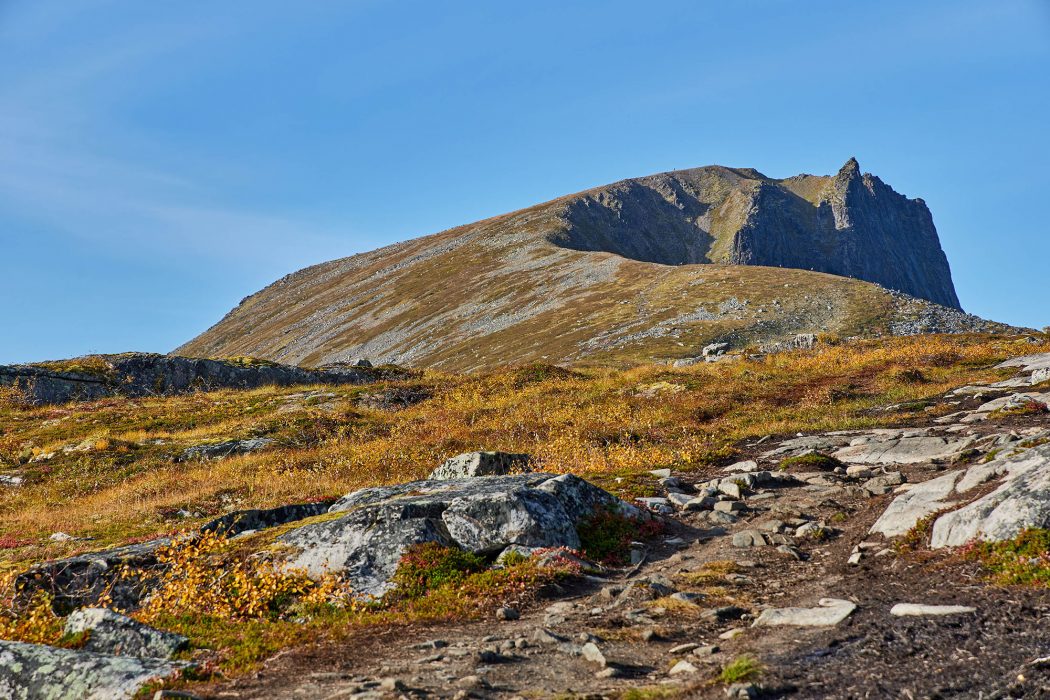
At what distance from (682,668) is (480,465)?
11652 millimetres

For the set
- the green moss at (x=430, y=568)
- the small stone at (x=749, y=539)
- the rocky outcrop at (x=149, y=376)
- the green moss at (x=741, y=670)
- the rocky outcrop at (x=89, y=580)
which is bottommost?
the small stone at (x=749, y=539)

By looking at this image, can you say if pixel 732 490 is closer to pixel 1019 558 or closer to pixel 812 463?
pixel 812 463

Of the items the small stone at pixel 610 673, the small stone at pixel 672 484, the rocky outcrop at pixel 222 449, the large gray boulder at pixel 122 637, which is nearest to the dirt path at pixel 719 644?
the small stone at pixel 610 673

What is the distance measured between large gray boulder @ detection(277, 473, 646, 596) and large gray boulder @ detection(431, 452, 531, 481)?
4814mm

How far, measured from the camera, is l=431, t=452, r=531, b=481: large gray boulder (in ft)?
60.8

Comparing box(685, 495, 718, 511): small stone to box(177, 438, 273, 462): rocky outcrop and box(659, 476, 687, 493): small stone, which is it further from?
box(177, 438, 273, 462): rocky outcrop

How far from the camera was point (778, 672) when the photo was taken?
22.0 feet

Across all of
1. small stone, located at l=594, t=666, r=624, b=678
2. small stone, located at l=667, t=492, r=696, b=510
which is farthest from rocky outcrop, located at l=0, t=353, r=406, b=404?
small stone, located at l=594, t=666, r=624, b=678

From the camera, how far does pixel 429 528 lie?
1183cm

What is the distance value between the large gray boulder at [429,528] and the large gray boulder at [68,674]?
12.9 feet

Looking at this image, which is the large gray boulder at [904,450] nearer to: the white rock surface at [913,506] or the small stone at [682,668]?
the white rock surface at [913,506]

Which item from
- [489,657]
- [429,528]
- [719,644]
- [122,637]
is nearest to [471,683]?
[489,657]

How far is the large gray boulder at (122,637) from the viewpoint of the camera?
8.01 metres

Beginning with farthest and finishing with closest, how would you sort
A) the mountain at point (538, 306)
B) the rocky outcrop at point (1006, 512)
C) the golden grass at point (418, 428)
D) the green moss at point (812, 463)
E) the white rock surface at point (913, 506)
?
the mountain at point (538, 306)
the golden grass at point (418, 428)
the green moss at point (812, 463)
the white rock surface at point (913, 506)
the rocky outcrop at point (1006, 512)
